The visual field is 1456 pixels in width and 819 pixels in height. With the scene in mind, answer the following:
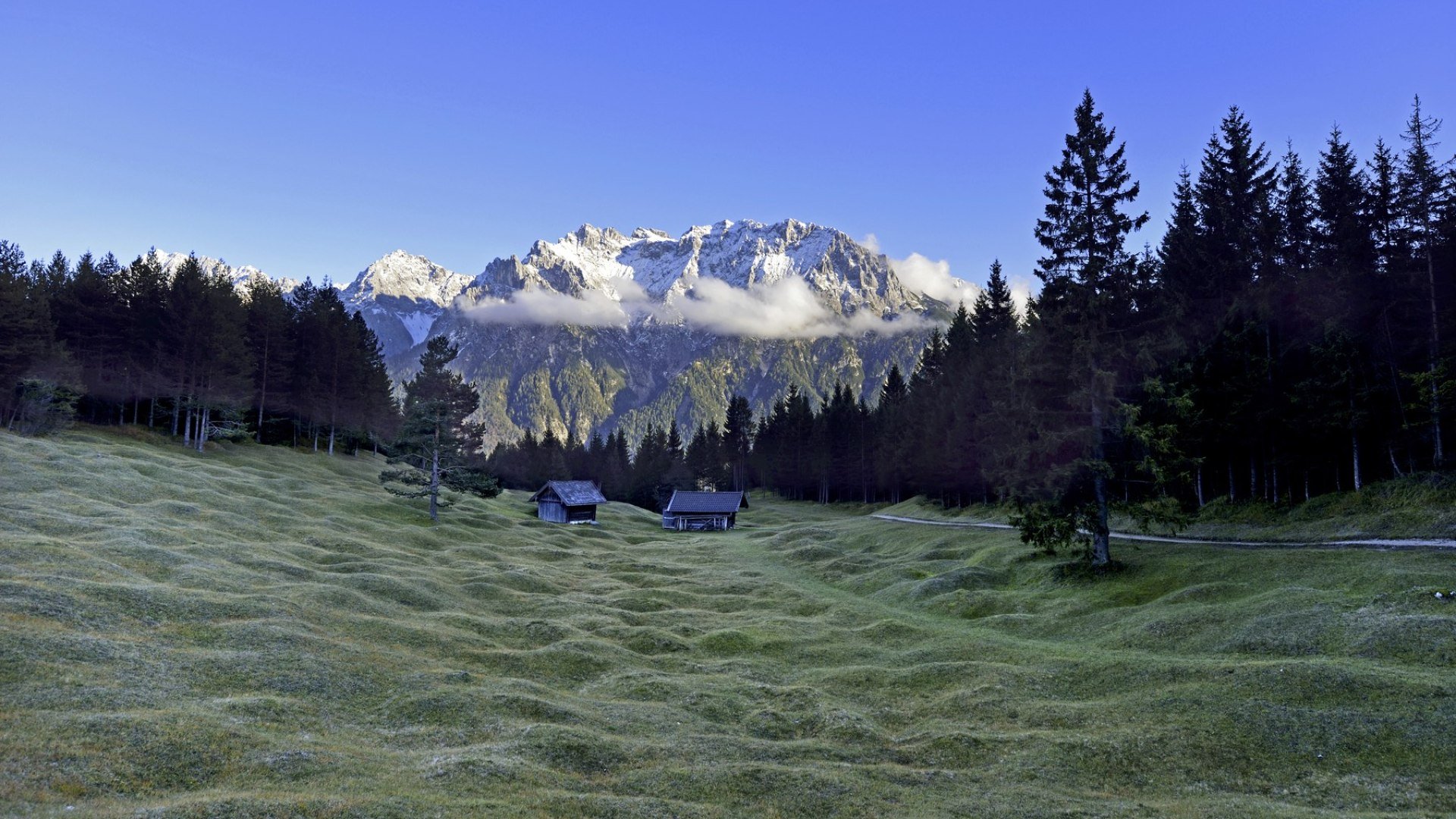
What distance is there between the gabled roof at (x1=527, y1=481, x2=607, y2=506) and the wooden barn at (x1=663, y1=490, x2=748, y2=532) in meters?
11.7

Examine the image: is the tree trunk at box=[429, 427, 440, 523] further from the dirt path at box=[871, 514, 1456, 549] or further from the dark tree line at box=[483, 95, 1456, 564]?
the dirt path at box=[871, 514, 1456, 549]

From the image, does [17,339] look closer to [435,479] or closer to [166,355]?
[166,355]

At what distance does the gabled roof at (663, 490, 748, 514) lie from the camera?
11031cm

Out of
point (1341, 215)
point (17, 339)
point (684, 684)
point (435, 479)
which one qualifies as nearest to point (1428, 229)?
point (1341, 215)

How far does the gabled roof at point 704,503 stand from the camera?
11031cm

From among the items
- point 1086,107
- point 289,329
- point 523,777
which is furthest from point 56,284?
point 1086,107

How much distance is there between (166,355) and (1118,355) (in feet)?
305

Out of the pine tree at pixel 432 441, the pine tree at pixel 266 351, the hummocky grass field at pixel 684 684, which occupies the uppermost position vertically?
the pine tree at pixel 266 351

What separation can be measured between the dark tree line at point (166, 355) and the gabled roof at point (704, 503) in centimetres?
4848

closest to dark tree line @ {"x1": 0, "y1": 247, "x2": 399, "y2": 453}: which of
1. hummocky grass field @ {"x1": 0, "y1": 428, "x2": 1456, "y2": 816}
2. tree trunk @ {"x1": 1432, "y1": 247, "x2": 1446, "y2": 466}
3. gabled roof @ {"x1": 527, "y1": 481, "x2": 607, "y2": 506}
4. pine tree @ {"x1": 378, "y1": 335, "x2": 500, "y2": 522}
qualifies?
pine tree @ {"x1": 378, "y1": 335, "x2": 500, "y2": 522}

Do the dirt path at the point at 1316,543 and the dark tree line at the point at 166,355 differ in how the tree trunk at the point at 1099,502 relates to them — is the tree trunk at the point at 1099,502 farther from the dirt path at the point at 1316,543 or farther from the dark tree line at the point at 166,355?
the dark tree line at the point at 166,355

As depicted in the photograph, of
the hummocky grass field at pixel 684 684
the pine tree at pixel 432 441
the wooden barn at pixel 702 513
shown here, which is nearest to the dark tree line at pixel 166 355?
the pine tree at pixel 432 441

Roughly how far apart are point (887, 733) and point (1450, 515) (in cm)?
3496

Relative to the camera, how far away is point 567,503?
320ft
